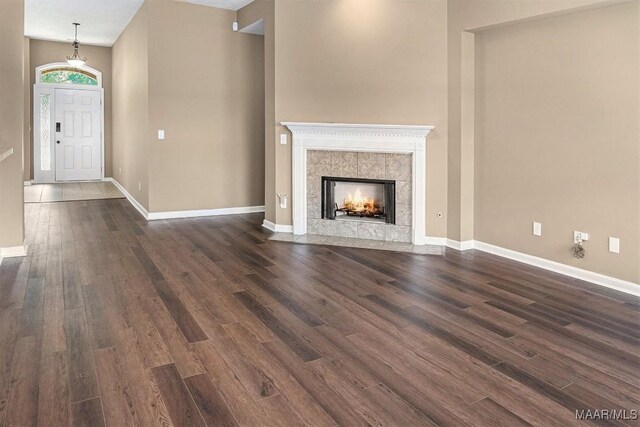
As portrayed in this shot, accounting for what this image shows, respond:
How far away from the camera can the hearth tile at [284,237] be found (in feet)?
17.8

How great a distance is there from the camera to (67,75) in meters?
10.5

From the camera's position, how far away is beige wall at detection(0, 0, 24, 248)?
4359 mm

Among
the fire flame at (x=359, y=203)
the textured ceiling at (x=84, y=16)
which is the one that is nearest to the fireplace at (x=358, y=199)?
the fire flame at (x=359, y=203)

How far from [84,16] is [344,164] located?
536cm

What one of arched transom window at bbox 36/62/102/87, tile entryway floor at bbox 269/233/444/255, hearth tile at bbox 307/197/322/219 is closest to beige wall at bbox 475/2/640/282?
tile entryway floor at bbox 269/233/444/255

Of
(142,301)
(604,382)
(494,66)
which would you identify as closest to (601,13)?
(494,66)

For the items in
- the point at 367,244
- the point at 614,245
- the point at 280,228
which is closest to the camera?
the point at 614,245

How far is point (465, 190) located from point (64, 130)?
9.34 m

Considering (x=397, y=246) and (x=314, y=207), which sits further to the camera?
(x=314, y=207)

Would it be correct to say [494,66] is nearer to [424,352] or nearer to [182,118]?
[424,352]

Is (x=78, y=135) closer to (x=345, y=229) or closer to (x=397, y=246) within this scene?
(x=345, y=229)

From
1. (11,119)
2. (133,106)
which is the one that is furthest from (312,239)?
(133,106)

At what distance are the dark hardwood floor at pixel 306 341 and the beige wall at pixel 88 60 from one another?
689 cm

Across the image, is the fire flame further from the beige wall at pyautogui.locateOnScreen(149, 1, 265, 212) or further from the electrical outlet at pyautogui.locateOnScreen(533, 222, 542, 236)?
the beige wall at pyautogui.locateOnScreen(149, 1, 265, 212)
